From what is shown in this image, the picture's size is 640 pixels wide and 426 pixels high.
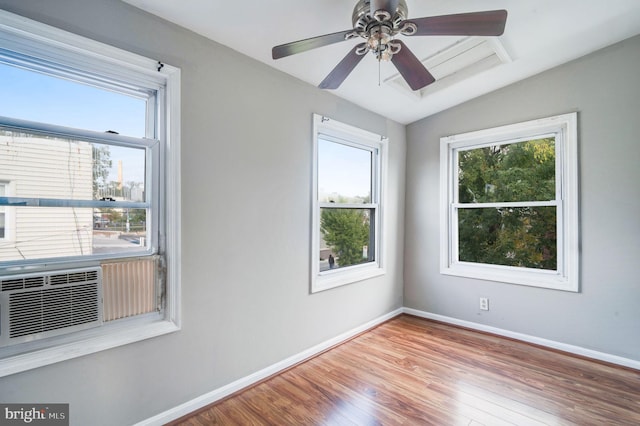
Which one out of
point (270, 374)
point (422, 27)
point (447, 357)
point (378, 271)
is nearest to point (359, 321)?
point (378, 271)

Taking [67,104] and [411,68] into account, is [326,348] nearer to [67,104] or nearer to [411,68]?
[411,68]

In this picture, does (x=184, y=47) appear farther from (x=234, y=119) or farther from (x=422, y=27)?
(x=422, y=27)

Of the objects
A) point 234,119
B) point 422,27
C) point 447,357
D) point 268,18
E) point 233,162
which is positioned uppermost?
point 268,18

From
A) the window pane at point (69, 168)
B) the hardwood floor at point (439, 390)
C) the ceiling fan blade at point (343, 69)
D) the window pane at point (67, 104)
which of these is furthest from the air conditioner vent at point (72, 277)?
the ceiling fan blade at point (343, 69)

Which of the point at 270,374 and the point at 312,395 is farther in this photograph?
the point at 270,374

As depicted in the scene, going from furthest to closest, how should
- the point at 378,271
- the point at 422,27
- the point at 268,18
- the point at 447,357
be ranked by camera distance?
1. the point at 378,271
2. the point at 447,357
3. the point at 268,18
4. the point at 422,27

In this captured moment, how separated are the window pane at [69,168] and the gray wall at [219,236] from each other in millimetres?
308

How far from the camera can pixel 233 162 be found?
83.8 inches

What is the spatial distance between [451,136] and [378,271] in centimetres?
184

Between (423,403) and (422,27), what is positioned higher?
(422,27)

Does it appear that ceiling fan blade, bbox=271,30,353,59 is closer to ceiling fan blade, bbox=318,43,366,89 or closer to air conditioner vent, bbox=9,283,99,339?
ceiling fan blade, bbox=318,43,366,89

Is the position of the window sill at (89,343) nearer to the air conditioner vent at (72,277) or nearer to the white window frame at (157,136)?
the white window frame at (157,136)

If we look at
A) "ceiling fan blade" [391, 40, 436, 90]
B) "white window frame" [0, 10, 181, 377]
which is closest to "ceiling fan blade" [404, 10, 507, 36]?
"ceiling fan blade" [391, 40, 436, 90]

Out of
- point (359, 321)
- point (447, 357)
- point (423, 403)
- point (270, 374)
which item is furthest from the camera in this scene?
point (359, 321)
